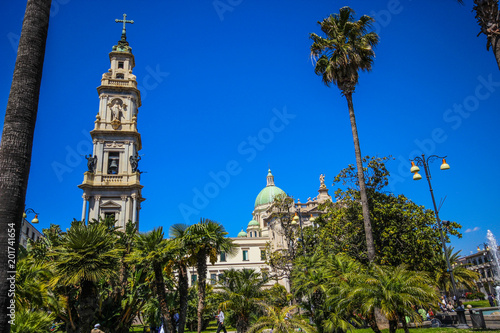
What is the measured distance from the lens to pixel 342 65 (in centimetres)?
2145

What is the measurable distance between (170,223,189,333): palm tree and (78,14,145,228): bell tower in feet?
35.1

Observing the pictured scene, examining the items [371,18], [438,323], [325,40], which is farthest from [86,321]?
[371,18]

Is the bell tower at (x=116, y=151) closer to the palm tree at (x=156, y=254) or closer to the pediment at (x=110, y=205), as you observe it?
the pediment at (x=110, y=205)

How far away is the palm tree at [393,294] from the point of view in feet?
39.4

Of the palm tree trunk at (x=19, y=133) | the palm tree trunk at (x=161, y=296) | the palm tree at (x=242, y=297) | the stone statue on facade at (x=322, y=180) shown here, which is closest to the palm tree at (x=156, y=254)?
the palm tree trunk at (x=161, y=296)

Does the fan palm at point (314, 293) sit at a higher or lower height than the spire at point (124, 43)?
lower

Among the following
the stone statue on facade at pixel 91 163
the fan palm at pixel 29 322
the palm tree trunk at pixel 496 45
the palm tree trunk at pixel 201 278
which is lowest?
the fan palm at pixel 29 322

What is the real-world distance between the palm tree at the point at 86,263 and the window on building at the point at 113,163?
683 inches

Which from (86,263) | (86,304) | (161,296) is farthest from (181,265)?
(86,263)

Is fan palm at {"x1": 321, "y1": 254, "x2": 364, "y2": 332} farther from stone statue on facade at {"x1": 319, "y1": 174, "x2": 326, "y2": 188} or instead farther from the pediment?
stone statue on facade at {"x1": 319, "y1": 174, "x2": 326, "y2": 188}

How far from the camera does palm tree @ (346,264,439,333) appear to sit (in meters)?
12.0

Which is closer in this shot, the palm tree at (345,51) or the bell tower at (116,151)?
the palm tree at (345,51)

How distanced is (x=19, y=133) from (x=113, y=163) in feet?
86.1

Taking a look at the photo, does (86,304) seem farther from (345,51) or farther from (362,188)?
(345,51)
